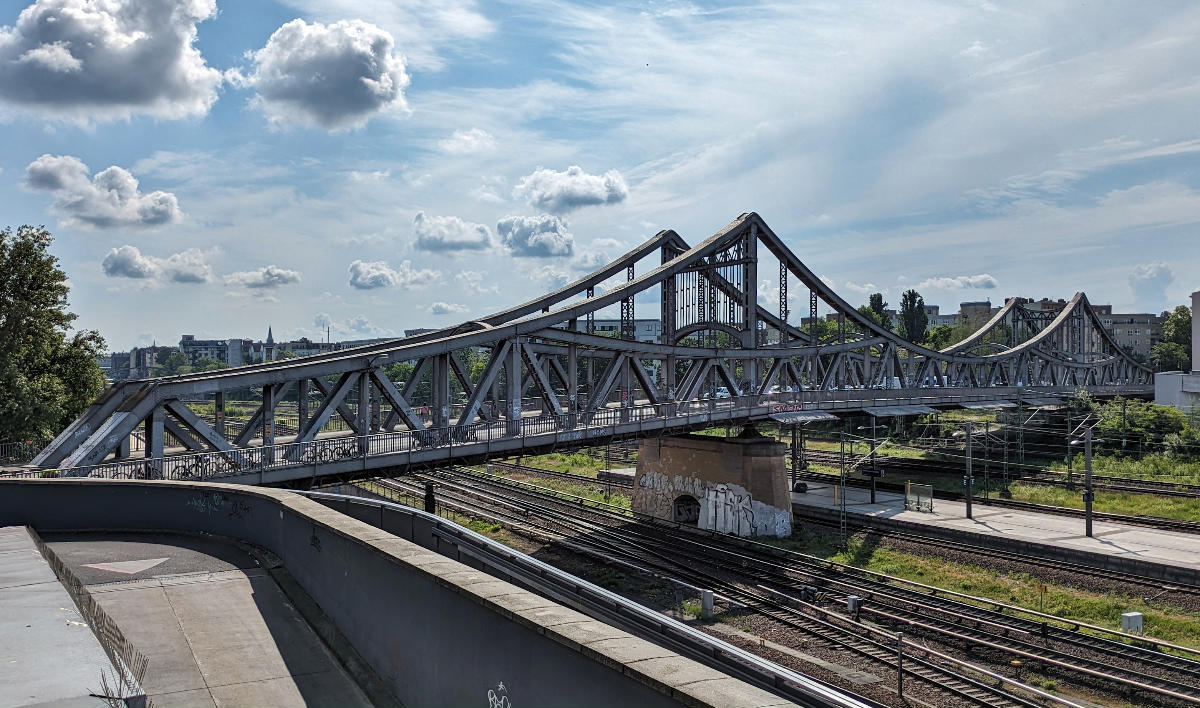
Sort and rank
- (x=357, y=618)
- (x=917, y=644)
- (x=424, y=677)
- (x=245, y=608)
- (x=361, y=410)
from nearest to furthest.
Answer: (x=424, y=677), (x=357, y=618), (x=245, y=608), (x=917, y=644), (x=361, y=410)

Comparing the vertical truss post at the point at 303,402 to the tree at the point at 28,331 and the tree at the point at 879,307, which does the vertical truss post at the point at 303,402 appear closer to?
the tree at the point at 28,331

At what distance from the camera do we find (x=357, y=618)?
316 inches

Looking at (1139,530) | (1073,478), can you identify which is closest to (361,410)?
(1139,530)

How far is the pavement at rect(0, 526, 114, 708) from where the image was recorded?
472 centimetres

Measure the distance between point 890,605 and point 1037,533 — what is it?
14325 millimetres

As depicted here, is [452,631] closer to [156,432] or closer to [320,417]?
[156,432]

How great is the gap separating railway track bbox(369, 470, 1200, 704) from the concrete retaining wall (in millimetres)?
15782

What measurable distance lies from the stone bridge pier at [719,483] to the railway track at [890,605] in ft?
6.33

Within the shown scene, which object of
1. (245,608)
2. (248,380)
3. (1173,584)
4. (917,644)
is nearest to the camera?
(245,608)

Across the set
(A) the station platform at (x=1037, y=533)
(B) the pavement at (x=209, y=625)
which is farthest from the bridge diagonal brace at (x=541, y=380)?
(B) the pavement at (x=209, y=625)

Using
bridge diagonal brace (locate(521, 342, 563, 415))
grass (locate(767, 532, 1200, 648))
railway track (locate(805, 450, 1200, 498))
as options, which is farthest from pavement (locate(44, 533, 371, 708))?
railway track (locate(805, 450, 1200, 498))

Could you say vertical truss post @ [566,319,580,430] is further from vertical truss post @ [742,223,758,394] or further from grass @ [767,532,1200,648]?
vertical truss post @ [742,223,758,394]

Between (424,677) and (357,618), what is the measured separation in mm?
1553

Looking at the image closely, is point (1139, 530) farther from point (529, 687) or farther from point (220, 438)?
point (529, 687)
